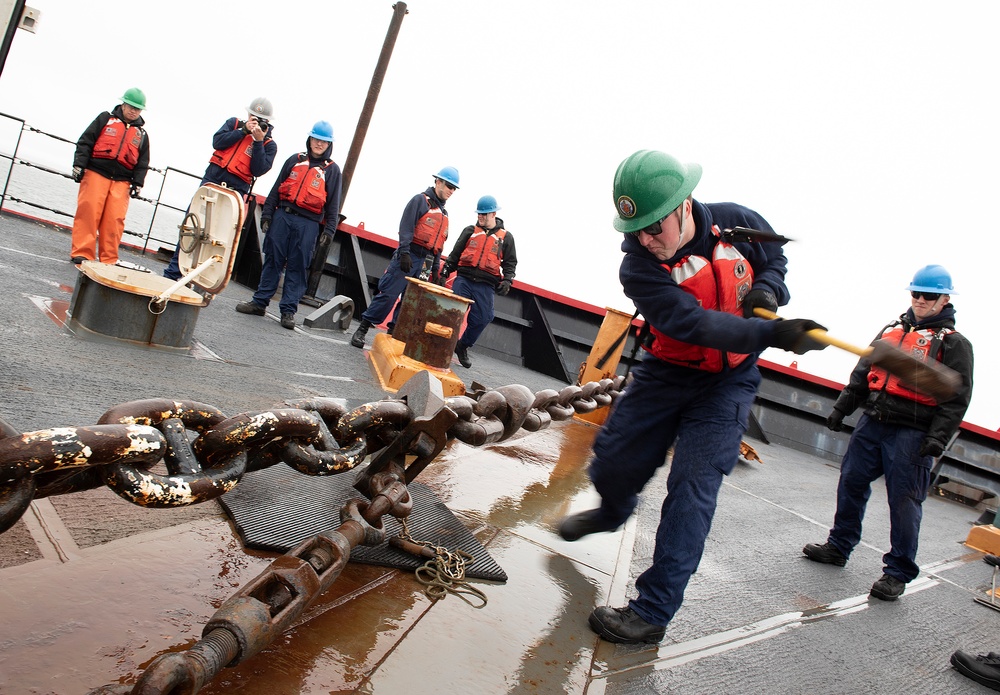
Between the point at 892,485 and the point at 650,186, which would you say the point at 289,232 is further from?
the point at 892,485

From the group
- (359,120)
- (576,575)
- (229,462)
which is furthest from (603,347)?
(359,120)

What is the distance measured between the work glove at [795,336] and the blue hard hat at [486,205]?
19.9 ft

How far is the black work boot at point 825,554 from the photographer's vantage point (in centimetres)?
364

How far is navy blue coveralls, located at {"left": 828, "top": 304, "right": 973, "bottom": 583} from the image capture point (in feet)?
11.1

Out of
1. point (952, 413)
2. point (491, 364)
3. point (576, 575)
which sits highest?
point (952, 413)

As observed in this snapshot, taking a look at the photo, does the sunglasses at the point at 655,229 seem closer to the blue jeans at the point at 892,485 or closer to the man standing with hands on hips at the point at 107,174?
the blue jeans at the point at 892,485

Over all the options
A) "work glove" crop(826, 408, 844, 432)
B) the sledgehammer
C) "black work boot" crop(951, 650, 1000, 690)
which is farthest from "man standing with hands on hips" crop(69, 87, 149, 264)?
"black work boot" crop(951, 650, 1000, 690)

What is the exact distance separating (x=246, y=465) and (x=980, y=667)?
102 inches

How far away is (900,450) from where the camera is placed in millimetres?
3541

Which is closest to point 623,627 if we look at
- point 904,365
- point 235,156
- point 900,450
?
point 904,365

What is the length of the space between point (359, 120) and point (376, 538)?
1269 centimetres

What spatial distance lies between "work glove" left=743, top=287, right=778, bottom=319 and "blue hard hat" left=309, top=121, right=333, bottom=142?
5381 millimetres

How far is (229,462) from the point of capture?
126cm

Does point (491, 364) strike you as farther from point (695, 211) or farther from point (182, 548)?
point (182, 548)
